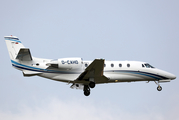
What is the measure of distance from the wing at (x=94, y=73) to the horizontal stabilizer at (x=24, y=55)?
415 centimetres

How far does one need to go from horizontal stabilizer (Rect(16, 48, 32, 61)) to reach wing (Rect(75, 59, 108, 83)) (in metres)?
4.15

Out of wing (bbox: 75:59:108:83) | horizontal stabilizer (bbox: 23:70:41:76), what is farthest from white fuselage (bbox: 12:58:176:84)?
wing (bbox: 75:59:108:83)

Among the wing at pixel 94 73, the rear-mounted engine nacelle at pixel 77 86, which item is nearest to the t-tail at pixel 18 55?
the rear-mounted engine nacelle at pixel 77 86

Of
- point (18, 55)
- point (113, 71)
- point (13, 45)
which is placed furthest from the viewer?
point (113, 71)

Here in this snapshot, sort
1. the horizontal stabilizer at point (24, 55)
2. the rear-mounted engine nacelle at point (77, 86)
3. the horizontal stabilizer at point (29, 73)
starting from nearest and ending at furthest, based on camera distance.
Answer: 1. the horizontal stabilizer at point (24, 55)
2. the horizontal stabilizer at point (29, 73)
3. the rear-mounted engine nacelle at point (77, 86)

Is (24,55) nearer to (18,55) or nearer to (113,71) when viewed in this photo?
(18,55)

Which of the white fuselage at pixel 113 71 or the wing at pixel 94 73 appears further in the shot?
the white fuselage at pixel 113 71


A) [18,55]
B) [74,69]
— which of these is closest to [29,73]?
[18,55]

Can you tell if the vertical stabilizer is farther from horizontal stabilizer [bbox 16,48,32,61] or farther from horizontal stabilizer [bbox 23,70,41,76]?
horizontal stabilizer [bbox 23,70,41,76]

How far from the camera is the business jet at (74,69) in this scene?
74.4ft

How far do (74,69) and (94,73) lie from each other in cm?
164

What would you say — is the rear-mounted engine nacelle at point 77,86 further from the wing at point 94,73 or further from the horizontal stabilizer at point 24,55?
the horizontal stabilizer at point 24,55

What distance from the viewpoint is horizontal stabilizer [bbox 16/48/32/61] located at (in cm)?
2251

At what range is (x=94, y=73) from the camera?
2278 cm
